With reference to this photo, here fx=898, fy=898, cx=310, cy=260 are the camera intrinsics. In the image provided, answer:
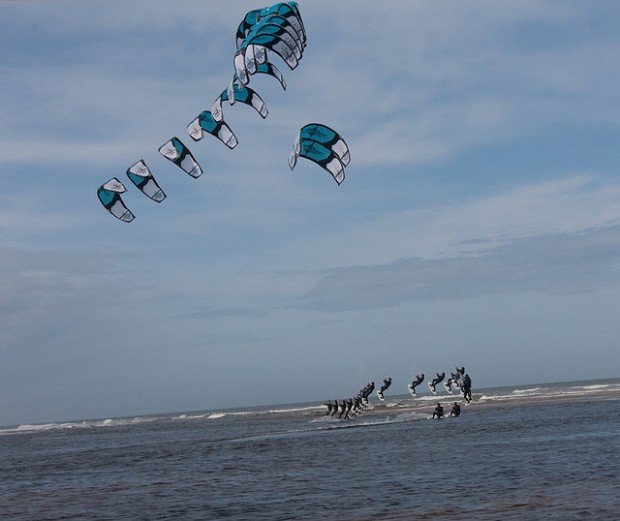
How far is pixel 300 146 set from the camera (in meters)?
25.7

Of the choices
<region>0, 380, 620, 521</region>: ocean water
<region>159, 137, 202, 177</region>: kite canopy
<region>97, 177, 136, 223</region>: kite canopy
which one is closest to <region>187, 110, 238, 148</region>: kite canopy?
<region>159, 137, 202, 177</region>: kite canopy

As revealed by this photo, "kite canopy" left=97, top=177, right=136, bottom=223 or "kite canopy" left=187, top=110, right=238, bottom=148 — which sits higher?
"kite canopy" left=187, top=110, right=238, bottom=148

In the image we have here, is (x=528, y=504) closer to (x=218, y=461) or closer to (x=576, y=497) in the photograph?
(x=576, y=497)

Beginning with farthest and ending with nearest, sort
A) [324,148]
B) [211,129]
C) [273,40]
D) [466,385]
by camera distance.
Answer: [466,385]
[211,129]
[324,148]
[273,40]

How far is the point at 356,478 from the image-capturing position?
19469 millimetres

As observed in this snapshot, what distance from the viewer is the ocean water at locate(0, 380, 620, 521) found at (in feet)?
48.7

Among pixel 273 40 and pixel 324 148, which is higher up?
pixel 273 40

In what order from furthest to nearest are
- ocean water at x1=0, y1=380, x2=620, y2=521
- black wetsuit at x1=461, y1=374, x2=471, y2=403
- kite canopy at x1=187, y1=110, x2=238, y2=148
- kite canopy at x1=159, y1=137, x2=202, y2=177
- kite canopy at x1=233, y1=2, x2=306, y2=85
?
black wetsuit at x1=461, y1=374, x2=471, y2=403
kite canopy at x1=159, y1=137, x2=202, y2=177
kite canopy at x1=187, y1=110, x2=238, y2=148
kite canopy at x1=233, y1=2, x2=306, y2=85
ocean water at x1=0, y1=380, x2=620, y2=521

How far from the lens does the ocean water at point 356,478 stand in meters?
14.9

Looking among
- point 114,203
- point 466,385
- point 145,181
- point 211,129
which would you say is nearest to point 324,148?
point 211,129

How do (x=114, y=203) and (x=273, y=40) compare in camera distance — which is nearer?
(x=273, y=40)

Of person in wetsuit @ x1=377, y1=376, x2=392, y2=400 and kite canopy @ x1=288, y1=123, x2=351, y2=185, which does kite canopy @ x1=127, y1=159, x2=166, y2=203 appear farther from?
person in wetsuit @ x1=377, y1=376, x2=392, y2=400

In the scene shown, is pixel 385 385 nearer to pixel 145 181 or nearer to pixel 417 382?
pixel 417 382

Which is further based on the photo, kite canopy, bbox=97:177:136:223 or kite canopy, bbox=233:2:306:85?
kite canopy, bbox=97:177:136:223
